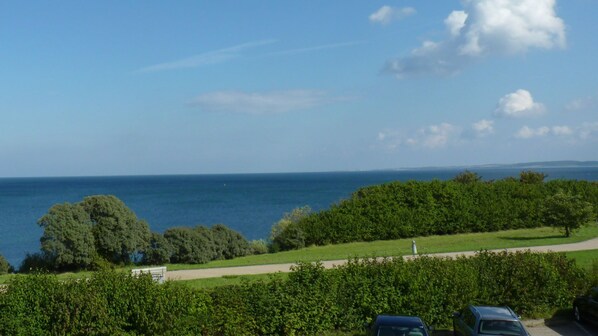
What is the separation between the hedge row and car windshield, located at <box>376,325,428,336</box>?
68.4ft

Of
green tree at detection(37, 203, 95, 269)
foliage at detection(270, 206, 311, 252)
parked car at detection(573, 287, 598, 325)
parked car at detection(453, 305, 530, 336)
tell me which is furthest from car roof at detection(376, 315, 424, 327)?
foliage at detection(270, 206, 311, 252)

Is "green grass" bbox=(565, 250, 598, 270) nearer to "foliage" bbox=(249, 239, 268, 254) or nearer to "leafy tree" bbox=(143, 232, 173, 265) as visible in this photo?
"foliage" bbox=(249, 239, 268, 254)

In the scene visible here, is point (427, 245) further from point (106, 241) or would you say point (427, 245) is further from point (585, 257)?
point (106, 241)

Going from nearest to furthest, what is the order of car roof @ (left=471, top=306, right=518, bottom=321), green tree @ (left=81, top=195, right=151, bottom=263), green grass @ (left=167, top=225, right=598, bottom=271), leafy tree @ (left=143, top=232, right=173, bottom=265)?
1. car roof @ (left=471, top=306, right=518, bottom=321)
2. green grass @ (left=167, top=225, right=598, bottom=271)
3. green tree @ (left=81, top=195, right=151, bottom=263)
4. leafy tree @ (left=143, top=232, right=173, bottom=265)

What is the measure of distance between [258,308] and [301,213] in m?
24.2

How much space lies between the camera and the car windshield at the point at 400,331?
36.8 ft

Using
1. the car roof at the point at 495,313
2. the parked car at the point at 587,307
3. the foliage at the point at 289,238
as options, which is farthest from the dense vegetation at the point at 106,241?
the parked car at the point at 587,307

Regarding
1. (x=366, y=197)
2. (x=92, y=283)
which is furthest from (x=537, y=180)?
(x=92, y=283)

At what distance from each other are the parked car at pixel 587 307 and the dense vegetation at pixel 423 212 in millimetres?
17390

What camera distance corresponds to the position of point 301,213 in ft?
124

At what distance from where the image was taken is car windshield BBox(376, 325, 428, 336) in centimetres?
1120

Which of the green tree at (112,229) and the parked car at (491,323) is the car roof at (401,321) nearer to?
the parked car at (491,323)

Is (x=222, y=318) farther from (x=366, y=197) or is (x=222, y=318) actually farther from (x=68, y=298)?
(x=366, y=197)

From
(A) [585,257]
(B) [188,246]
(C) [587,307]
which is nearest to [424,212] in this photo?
(A) [585,257]
